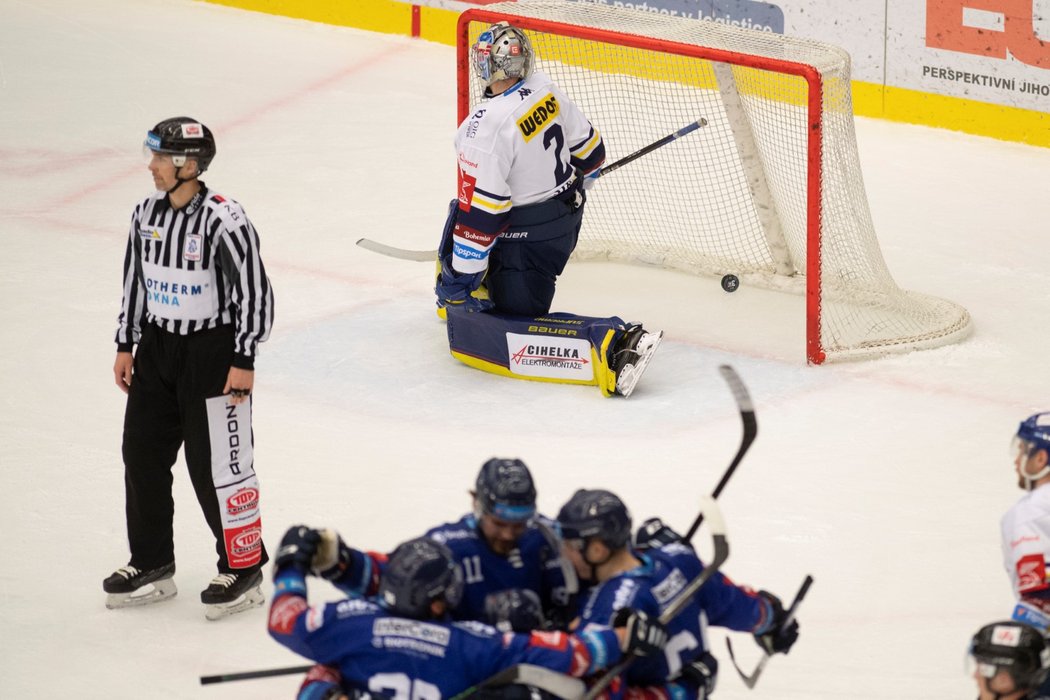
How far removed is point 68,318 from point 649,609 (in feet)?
12.3

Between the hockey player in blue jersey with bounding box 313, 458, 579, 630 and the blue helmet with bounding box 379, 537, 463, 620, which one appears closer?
the blue helmet with bounding box 379, 537, 463, 620

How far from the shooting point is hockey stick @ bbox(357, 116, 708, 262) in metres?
6.41

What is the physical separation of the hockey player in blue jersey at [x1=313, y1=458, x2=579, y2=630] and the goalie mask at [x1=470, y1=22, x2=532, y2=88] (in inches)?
102

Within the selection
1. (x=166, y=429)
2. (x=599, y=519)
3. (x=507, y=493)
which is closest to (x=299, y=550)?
(x=507, y=493)

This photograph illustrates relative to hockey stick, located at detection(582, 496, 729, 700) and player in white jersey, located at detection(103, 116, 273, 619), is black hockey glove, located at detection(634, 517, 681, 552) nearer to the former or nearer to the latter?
hockey stick, located at detection(582, 496, 729, 700)

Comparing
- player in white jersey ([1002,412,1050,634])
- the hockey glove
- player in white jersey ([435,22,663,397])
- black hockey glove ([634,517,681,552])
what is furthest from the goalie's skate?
player in white jersey ([1002,412,1050,634])

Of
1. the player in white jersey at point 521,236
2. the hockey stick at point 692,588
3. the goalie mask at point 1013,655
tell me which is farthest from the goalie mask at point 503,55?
the goalie mask at point 1013,655

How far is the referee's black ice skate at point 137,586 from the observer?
14.4 feet

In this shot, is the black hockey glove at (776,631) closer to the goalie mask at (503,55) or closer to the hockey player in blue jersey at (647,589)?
the hockey player in blue jersey at (647,589)

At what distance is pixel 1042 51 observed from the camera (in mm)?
7562

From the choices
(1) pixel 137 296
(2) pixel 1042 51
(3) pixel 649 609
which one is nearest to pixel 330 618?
(3) pixel 649 609

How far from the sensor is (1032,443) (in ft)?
11.0

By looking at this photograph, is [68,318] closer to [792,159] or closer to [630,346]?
[630,346]

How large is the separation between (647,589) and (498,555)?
11.8 inches
